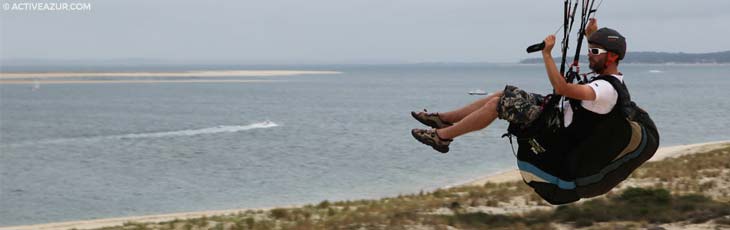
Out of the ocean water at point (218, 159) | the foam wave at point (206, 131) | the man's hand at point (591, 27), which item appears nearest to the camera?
the man's hand at point (591, 27)

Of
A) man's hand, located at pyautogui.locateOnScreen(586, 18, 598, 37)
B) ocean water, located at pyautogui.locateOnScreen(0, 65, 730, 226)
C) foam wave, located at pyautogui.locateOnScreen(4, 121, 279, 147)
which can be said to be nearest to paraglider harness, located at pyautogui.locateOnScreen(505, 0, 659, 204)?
man's hand, located at pyautogui.locateOnScreen(586, 18, 598, 37)

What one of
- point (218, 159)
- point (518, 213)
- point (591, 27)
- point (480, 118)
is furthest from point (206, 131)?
point (480, 118)

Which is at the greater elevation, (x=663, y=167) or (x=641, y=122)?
(x=641, y=122)

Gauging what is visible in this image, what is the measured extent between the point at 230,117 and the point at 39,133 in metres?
21.7

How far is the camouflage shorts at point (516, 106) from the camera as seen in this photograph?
6.21 m

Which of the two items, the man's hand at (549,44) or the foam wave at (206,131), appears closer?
the man's hand at (549,44)

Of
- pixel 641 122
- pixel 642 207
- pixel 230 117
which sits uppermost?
pixel 641 122

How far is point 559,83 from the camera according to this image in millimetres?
5797

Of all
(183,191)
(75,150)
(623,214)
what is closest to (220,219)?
(623,214)

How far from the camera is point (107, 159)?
41.3 meters

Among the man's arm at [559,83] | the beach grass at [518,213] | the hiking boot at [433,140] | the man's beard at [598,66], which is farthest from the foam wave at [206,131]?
the man's arm at [559,83]

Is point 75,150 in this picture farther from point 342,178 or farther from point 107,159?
point 342,178

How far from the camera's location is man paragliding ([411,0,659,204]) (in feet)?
20.2

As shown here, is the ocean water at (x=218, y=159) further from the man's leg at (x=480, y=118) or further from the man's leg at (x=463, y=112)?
the man's leg at (x=480, y=118)
